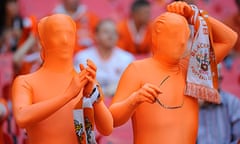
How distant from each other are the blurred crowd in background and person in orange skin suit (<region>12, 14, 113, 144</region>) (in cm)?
58

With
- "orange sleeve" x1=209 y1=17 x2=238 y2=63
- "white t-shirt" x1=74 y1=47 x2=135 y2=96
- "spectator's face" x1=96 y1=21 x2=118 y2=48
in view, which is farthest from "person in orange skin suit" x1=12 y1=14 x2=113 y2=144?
"spectator's face" x1=96 y1=21 x2=118 y2=48

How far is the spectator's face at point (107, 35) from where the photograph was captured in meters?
4.87

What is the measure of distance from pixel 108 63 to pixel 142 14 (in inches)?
31.7

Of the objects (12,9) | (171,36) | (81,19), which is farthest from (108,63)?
(171,36)

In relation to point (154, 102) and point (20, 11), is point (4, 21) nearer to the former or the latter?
point (20, 11)

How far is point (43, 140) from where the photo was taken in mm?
2836

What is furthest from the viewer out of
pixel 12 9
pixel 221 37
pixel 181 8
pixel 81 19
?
pixel 12 9

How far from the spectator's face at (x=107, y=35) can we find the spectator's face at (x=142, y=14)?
626 mm

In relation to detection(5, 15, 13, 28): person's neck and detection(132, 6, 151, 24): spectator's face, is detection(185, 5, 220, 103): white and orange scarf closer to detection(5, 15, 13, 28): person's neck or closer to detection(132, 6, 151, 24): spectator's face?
detection(132, 6, 151, 24): spectator's face

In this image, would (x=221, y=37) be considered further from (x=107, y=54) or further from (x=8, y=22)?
(x=8, y=22)

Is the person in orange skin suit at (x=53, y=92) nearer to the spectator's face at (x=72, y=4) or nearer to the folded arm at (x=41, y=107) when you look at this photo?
the folded arm at (x=41, y=107)

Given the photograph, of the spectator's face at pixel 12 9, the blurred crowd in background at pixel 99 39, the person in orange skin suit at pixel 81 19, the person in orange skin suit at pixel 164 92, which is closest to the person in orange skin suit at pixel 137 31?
the blurred crowd in background at pixel 99 39

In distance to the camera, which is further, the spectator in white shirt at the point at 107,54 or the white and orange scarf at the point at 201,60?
the spectator in white shirt at the point at 107,54

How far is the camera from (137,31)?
5512 millimetres
